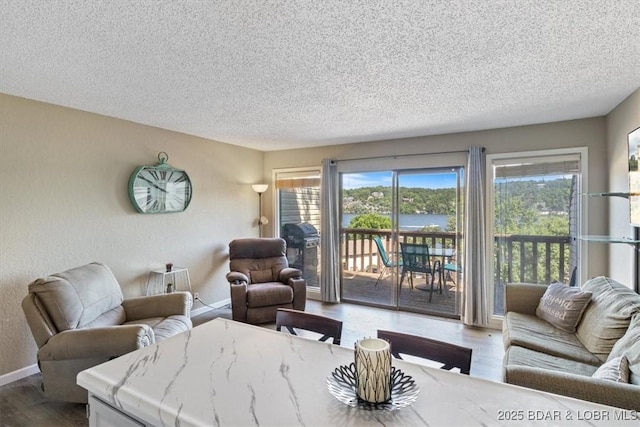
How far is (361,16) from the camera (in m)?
1.68

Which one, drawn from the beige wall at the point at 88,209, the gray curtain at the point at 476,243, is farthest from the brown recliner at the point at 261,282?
the gray curtain at the point at 476,243

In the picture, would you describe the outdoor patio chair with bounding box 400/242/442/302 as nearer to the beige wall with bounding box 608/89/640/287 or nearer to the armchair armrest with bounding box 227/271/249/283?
the beige wall with bounding box 608/89/640/287

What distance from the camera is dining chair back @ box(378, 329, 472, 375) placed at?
130cm

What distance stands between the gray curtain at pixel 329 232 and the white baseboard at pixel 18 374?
11.0ft

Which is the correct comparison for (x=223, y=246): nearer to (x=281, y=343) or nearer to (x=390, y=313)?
(x=390, y=313)

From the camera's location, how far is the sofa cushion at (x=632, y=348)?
61.3 inches

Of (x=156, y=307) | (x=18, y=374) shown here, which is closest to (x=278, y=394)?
(x=156, y=307)

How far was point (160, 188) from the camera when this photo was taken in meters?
3.91

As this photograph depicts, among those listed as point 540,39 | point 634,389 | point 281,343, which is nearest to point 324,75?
point 540,39

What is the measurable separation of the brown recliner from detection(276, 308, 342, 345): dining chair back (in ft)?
7.41

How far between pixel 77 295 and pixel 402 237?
3.72 meters

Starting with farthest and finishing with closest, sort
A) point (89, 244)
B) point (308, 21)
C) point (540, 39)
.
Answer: point (89, 244)
point (540, 39)
point (308, 21)

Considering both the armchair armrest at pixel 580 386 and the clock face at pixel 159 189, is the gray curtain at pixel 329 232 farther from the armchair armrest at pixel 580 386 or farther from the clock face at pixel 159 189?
the armchair armrest at pixel 580 386

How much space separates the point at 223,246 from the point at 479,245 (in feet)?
11.6
